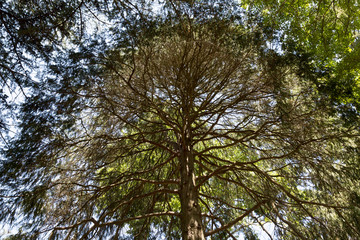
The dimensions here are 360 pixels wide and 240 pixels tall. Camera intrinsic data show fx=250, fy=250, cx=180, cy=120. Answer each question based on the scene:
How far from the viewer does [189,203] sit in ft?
11.1

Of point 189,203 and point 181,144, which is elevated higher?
point 181,144

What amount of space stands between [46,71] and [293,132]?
4106 millimetres

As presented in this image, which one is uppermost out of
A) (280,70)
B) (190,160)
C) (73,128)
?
(280,70)

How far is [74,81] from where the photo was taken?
401 centimetres

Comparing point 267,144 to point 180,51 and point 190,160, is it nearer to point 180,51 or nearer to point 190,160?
point 190,160

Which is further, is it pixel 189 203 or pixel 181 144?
pixel 181 144

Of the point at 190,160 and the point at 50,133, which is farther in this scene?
the point at 190,160

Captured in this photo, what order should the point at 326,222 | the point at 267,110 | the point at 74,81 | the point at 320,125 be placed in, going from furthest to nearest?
the point at 267,110, the point at 320,125, the point at 74,81, the point at 326,222

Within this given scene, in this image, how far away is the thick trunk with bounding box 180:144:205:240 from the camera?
304 cm

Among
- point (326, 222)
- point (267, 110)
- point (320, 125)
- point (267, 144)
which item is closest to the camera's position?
point (326, 222)

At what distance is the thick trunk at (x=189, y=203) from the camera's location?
304cm

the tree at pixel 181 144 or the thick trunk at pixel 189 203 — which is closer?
the thick trunk at pixel 189 203

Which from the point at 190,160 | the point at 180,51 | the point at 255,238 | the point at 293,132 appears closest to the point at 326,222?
the point at 255,238

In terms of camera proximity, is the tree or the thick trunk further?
the tree
